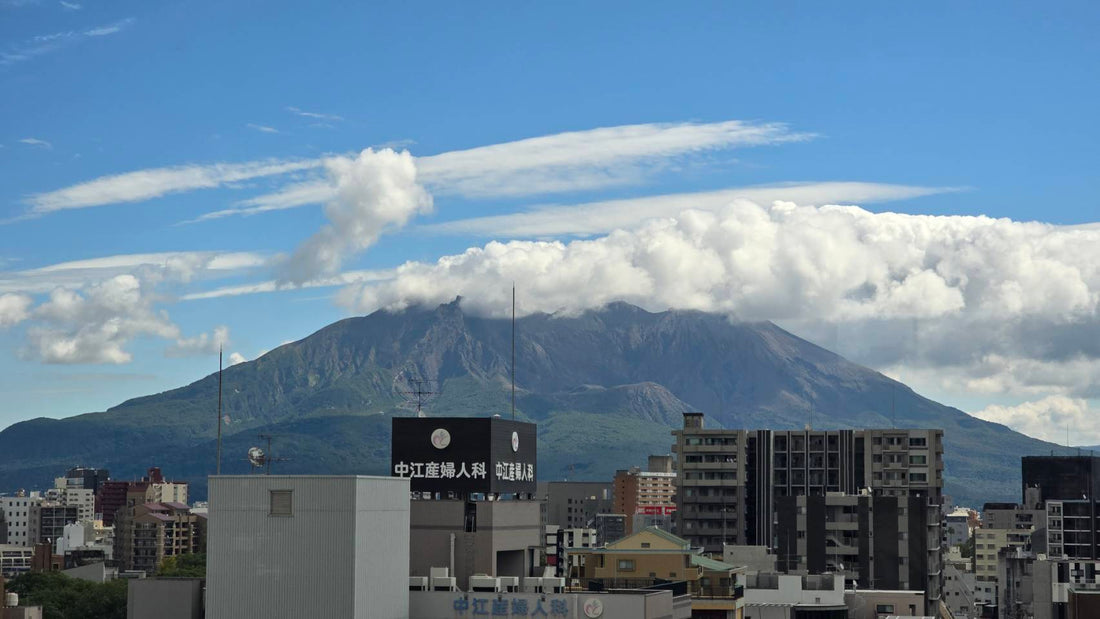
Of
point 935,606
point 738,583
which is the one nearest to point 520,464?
point 738,583

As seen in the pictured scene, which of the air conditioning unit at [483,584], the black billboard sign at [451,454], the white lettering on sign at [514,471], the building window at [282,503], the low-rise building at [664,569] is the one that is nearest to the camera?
the building window at [282,503]

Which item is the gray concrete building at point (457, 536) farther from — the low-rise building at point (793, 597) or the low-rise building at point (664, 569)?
the low-rise building at point (793, 597)

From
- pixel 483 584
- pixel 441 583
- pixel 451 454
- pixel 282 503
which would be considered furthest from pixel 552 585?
pixel 451 454

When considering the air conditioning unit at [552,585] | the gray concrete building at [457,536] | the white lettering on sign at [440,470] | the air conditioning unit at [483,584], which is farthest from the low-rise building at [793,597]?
the air conditioning unit at [483,584]

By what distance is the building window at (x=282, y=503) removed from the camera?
85.7m

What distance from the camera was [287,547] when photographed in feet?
280

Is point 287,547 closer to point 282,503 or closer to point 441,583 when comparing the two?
point 282,503

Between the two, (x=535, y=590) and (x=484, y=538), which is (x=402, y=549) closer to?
(x=535, y=590)

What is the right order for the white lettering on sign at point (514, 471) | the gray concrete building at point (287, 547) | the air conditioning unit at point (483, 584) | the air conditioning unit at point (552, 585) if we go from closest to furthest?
1. the gray concrete building at point (287, 547)
2. the air conditioning unit at point (552, 585)
3. the air conditioning unit at point (483, 584)
4. the white lettering on sign at point (514, 471)

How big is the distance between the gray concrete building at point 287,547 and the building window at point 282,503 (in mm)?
55

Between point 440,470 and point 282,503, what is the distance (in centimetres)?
4014

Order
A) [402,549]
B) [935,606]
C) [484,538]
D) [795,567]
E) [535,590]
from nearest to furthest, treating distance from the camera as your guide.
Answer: [402,549] → [535,590] → [484,538] → [935,606] → [795,567]

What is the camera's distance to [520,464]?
131 meters

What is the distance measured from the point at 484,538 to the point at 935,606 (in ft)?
247
